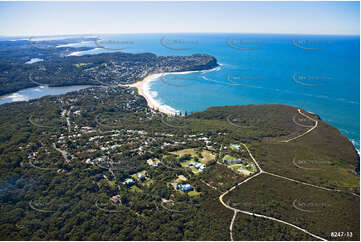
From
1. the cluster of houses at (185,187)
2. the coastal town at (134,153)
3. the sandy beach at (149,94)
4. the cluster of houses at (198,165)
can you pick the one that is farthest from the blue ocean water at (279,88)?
the cluster of houses at (185,187)

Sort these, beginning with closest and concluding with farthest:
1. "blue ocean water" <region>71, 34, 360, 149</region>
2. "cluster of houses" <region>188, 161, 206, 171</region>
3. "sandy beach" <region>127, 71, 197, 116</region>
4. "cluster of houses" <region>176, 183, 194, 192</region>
→ "cluster of houses" <region>176, 183, 194, 192</region> → "cluster of houses" <region>188, 161, 206, 171</region> → "blue ocean water" <region>71, 34, 360, 149</region> → "sandy beach" <region>127, 71, 197, 116</region>

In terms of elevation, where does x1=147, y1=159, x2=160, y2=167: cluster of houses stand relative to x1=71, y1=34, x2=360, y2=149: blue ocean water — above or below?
below

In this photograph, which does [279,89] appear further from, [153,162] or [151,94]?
[153,162]

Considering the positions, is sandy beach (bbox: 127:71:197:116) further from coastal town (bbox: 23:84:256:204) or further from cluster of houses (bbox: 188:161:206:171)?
cluster of houses (bbox: 188:161:206:171)

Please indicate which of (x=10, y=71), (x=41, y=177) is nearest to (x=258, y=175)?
(x=41, y=177)

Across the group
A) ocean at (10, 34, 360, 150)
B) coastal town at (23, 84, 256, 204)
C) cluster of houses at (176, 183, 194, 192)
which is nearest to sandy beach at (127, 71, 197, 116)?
ocean at (10, 34, 360, 150)

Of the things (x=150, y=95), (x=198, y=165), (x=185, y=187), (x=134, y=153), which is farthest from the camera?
(x=150, y=95)

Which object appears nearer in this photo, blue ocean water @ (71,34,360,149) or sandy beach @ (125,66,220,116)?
blue ocean water @ (71,34,360,149)

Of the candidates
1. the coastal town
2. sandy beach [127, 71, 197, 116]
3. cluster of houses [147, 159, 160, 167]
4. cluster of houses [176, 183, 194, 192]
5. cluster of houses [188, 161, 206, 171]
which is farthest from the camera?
sandy beach [127, 71, 197, 116]

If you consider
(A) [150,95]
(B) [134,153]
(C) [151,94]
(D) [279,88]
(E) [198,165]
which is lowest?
(E) [198,165]

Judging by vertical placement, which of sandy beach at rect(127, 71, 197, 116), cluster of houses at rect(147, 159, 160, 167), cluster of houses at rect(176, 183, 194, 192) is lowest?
cluster of houses at rect(176, 183, 194, 192)

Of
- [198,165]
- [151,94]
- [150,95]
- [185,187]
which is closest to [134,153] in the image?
[198,165]

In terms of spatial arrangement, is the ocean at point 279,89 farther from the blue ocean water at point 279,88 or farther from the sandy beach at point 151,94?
the sandy beach at point 151,94
